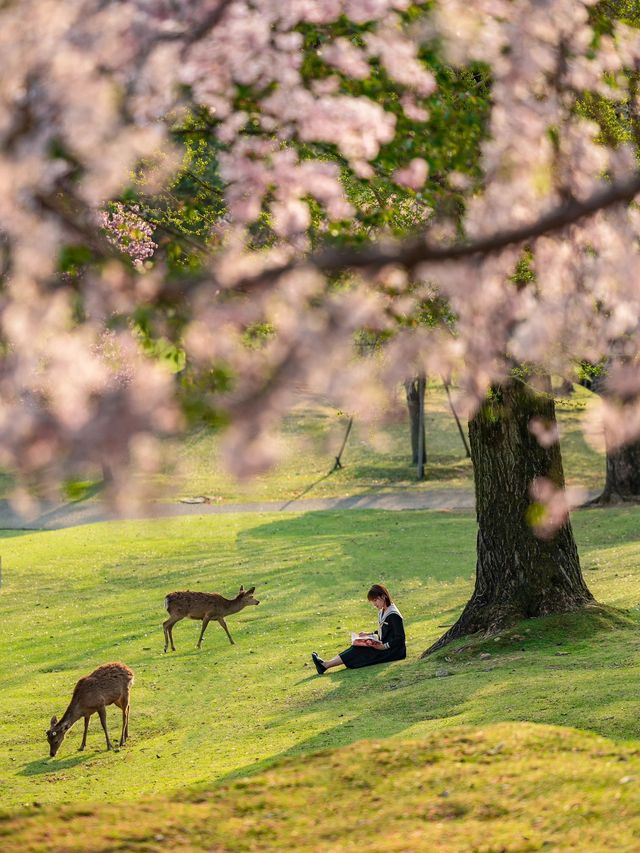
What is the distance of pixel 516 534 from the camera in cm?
1580

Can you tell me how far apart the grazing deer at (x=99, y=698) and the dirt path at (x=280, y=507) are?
23460 millimetres

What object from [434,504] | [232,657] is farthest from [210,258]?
[434,504]

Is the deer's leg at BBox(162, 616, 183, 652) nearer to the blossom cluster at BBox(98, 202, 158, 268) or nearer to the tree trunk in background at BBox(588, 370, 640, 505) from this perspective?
the blossom cluster at BBox(98, 202, 158, 268)

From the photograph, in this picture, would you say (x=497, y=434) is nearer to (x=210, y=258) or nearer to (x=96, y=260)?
(x=210, y=258)

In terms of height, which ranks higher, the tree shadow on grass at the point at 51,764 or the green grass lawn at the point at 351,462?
the green grass lawn at the point at 351,462

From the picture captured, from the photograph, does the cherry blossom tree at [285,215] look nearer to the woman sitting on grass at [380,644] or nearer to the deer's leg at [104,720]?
the deer's leg at [104,720]

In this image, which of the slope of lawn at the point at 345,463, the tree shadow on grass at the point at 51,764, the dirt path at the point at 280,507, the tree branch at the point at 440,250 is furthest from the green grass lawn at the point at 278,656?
the slope of lawn at the point at 345,463

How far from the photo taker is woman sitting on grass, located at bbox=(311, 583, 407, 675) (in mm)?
16094

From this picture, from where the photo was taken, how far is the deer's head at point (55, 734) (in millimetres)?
13609

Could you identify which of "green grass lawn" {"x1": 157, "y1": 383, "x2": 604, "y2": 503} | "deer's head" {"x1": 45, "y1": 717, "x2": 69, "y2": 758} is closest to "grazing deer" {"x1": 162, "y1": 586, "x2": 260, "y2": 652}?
"deer's head" {"x1": 45, "y1": 717, "x2": 69, "y2": 758}

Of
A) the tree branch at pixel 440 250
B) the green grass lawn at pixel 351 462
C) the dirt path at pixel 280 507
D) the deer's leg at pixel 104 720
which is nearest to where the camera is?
the tree branch at pixel 440 250

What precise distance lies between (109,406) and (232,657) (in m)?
13.5

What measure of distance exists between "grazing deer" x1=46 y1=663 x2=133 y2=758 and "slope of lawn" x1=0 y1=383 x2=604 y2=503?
79.5 feet

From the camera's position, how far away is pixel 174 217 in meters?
13.5
